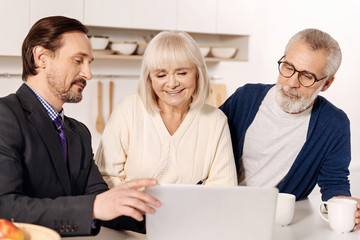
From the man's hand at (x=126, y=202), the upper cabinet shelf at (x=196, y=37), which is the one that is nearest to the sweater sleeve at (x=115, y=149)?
the man's hand at (x=126, y=202)

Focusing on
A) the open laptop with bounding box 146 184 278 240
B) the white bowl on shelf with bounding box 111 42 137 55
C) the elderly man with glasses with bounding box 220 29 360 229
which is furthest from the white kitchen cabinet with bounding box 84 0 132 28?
the open laptop with bounding box 146 184 278 240

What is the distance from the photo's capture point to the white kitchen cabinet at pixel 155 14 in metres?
3.66

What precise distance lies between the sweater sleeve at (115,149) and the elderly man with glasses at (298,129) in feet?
1.96

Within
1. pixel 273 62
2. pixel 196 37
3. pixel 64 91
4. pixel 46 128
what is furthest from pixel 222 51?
pixel 46 128

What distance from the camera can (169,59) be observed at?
6.40 ft

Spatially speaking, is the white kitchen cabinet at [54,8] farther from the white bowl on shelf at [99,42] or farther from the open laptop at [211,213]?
the open laptop at [211,213]

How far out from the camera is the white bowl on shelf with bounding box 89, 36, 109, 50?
351 centimetres

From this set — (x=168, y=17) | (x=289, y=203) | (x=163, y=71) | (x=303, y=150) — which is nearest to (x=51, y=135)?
(x=163, y=71)

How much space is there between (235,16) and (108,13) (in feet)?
3.58

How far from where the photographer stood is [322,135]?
220cm

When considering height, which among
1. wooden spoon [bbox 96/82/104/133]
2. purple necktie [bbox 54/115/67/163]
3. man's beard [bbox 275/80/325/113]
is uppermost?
man's beard [bbox 275/80/325/113]

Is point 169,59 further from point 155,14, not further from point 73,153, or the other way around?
point 155,14

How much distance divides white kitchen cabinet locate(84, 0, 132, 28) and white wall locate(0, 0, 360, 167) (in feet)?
1.29

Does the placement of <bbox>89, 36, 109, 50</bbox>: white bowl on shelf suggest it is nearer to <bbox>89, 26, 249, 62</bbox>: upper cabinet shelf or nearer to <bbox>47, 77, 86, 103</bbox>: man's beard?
<bbox>89, 26, 249, 62</bbox>: upper cabinet shelf
